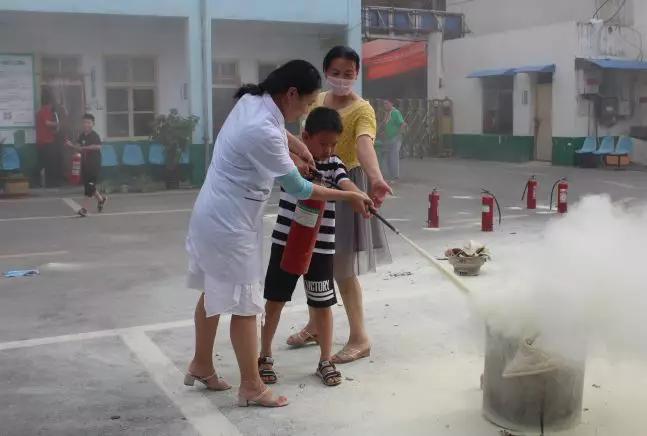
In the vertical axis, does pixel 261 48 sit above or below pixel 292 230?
above

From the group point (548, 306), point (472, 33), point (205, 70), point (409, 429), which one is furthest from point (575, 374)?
point (472, 33)

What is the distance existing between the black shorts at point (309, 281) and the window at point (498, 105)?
1924cm

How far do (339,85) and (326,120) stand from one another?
38 cm

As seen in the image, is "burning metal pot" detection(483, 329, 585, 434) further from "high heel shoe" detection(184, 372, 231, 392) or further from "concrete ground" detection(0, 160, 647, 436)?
"high heel shoe" detection(184, 372, 231, 392)

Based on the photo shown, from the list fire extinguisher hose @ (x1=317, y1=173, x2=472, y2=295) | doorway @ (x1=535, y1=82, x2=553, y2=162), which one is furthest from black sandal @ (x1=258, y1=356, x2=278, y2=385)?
doorway @ (x1=535, y1=82, x2=553, y2=162)

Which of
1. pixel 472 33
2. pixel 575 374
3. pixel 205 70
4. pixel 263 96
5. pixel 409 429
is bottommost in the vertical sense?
pixel 409 429

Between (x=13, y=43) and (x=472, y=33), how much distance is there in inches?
619

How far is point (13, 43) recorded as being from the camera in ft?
48.9

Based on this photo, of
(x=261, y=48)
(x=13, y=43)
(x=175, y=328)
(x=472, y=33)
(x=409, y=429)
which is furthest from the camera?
(x=472, y=33)

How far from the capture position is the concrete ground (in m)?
3.69

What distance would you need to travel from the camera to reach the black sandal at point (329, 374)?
4148 millimetres

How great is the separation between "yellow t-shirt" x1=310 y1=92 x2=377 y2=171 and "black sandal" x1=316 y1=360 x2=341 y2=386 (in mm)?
1195

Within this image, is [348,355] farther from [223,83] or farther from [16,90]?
[223,83]

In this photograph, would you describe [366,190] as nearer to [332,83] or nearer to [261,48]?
[332,83]
